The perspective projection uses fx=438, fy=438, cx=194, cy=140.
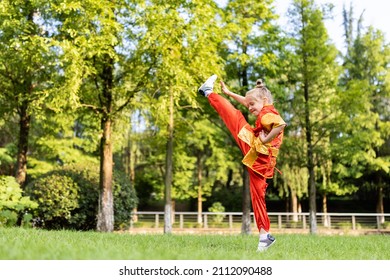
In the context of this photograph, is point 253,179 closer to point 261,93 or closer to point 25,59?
point 261,93

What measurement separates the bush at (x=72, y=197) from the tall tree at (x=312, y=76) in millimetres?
7294

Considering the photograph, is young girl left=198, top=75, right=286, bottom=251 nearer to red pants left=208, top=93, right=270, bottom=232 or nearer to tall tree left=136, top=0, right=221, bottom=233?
red pants left=208, top=93, right=270, bottom=232

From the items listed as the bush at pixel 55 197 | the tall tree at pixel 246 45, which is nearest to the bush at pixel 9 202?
the bush at pixel 55 197

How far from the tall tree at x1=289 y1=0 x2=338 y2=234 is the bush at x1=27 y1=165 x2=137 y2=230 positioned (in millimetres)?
7294

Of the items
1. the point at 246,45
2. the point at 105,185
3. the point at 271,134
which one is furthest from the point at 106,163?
the point at 271,134

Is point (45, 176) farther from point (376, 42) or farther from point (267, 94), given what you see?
point (376, 42)

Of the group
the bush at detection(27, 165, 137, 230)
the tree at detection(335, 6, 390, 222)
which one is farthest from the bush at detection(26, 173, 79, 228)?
the tree at detection(335, 6, 390, 222)

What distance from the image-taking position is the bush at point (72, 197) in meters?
14.8

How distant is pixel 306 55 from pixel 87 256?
14.7 metres

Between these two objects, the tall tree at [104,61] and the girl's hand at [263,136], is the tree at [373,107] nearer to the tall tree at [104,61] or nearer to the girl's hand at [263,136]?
the tall tree at [104,61]

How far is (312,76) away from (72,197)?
9.67 m

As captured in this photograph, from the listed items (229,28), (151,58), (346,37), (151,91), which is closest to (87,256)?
(151,58)

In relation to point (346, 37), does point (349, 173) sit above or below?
below
